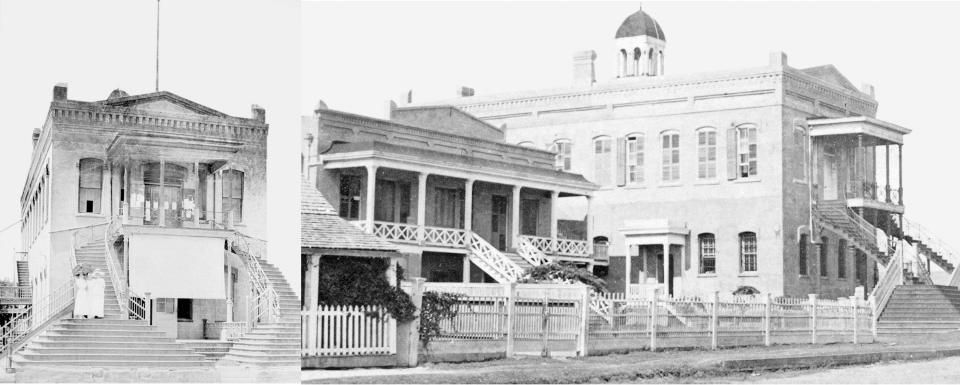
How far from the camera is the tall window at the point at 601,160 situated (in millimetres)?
34188

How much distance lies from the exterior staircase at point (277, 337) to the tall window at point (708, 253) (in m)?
17.0

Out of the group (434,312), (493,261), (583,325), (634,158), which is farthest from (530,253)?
(434,312)

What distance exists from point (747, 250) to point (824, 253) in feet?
5.09

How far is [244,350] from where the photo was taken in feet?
56.2

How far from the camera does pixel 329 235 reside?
1944 centimetres

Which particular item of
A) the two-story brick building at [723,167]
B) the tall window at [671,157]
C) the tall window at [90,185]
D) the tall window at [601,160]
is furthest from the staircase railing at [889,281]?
the tall window at [90,185]

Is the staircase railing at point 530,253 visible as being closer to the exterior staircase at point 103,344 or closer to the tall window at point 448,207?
the tall window at point 448,207

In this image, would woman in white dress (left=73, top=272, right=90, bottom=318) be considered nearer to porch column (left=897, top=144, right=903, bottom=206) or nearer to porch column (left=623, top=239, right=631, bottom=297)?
porch column (left=623, top=239, right=631, bottom=297)

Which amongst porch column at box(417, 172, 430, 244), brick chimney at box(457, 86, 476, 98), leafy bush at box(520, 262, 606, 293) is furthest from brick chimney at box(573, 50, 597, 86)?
porch column at box(417, 172, 430, 244)

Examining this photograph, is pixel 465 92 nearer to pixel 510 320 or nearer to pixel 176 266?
pixel 510 320

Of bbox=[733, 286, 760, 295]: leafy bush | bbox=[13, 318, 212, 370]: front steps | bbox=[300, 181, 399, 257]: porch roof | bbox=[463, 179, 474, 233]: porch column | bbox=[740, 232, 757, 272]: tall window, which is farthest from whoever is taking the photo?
bbox=[740, 232, 757, 272]: tall window

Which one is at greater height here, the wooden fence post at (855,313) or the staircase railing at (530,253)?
the staircase railing at (530,253)

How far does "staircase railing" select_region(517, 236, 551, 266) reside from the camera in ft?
99.6

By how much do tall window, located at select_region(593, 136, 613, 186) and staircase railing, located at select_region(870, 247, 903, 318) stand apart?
6.53 m
